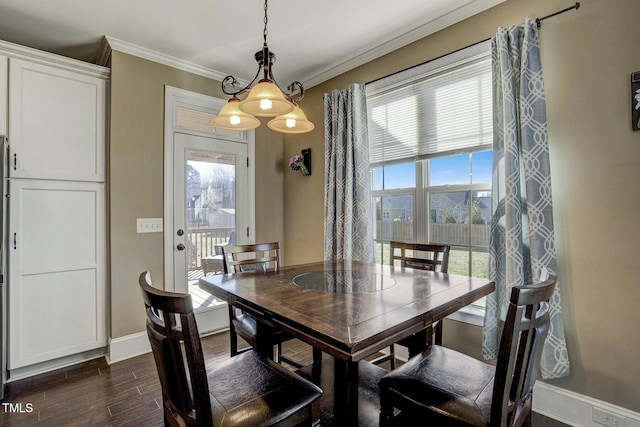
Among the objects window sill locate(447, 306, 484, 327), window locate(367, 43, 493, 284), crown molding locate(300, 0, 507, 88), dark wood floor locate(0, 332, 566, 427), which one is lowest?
dark wood floor locate(0, 332, 566, 427)

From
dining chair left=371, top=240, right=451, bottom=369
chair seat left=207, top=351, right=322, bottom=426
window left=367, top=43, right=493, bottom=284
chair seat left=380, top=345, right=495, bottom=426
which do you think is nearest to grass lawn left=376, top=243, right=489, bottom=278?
window left=367, top=43, right=493, bottom=284

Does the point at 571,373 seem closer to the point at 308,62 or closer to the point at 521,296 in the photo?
the point at 521,296

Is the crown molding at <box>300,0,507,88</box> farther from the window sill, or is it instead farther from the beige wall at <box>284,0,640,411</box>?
the window sill

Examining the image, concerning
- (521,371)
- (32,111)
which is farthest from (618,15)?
(32,111)

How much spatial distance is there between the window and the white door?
154 centimetres

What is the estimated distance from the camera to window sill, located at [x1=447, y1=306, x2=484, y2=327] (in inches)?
89.1

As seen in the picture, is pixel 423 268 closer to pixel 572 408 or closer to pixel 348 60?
pixel 572 408

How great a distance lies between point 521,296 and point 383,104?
2.30 metres

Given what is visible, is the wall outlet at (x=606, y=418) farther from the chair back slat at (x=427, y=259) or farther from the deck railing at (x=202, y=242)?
the deck railing at (x=202, y=242)

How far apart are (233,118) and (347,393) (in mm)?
1632

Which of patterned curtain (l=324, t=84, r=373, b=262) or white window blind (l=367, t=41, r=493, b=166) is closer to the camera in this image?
white window blind (l=367, t=41, r=493, b=166)

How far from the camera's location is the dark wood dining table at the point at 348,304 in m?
1.07

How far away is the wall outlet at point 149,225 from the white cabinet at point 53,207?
283mm

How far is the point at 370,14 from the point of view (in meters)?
2.37
